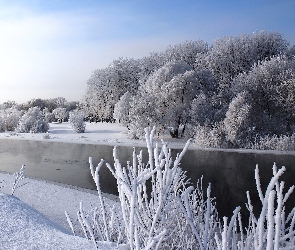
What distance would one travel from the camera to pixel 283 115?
2639cm

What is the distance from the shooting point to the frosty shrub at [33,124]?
39.9 metres

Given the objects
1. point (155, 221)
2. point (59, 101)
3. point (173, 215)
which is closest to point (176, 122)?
point (173, 215)

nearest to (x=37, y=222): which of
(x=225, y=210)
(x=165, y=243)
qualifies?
(x=165, y=243)

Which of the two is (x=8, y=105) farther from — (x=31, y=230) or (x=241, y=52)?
(x=31, y=230)

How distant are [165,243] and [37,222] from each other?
2060mm

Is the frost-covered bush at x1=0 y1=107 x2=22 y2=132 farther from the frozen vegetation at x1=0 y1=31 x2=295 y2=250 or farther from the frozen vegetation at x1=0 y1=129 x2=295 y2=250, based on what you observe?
the frozen vegetation at x1=0 y1=129 x2=295 y2=250

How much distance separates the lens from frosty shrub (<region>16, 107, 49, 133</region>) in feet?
131

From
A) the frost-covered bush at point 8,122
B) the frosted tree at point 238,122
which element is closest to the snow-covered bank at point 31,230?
the frosted tree at point 238,122

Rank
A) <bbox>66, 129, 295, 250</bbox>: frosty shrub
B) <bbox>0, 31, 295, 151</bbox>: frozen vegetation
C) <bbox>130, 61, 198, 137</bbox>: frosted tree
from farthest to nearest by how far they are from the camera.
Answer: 1. <bbox>130, 61, 198, 137</bbox>: frosted tree
2. <bbox>0, 31, 295, 151</bbox>: frozen vegetation
3. <bbox>66, 129, 295, 250</bbox>: frosty shrub

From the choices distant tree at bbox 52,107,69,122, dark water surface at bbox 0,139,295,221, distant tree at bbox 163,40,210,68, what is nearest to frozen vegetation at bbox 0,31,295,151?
distant tree at bbox 163,40,210,68

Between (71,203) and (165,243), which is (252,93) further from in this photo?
(165,243)

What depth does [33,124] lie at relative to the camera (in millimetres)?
40906

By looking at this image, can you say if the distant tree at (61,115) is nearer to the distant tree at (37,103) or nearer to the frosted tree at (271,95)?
the distant tree at (37,103)

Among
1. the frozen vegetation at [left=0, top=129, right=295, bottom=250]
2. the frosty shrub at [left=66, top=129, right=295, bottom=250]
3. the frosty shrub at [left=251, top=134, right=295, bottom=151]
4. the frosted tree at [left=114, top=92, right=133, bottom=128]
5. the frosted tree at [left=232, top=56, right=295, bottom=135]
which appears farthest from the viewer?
the frosted tree at [left=114, top=92, right=133, bottom=128]
